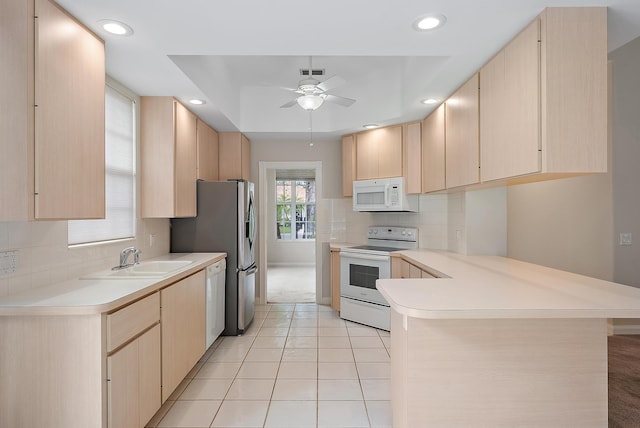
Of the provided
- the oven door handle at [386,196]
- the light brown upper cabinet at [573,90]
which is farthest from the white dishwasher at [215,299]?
the light brown upper cabinet at [573,90]

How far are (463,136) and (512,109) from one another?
0.69 metres

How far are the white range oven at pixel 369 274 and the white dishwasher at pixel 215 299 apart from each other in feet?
4.80

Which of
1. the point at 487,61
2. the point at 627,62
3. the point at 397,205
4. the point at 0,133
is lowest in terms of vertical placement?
the point at 397,205

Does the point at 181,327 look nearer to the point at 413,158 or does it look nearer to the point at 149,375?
the point at 149,375

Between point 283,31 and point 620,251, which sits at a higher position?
point 283,31

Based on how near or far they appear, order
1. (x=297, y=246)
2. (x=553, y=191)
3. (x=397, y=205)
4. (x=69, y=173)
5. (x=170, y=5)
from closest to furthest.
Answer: (x=170, y=5), (x=69, y=173), (x=397, y=205), (x=553, y=191), (x=297, y=246)

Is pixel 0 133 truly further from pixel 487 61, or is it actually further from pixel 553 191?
pixel 553 191

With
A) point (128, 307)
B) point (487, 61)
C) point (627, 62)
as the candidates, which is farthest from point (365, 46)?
point (627, 62)

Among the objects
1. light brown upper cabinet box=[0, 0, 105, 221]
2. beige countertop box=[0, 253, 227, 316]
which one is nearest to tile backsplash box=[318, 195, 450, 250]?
beige countertop box=[0, 253, 227, 316]

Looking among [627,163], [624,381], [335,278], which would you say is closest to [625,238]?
[627,163]

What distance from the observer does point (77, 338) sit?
5.38 feet

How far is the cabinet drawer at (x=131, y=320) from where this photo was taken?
170 centimetres

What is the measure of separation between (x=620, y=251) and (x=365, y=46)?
357cm

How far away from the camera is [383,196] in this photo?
13.8 ft
